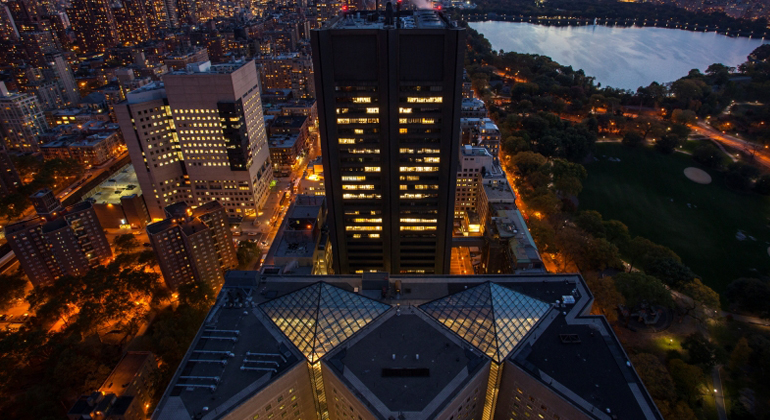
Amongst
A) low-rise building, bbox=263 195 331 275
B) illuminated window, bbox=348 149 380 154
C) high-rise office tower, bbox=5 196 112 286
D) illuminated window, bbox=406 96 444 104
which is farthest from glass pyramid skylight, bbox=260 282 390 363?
high-rise office tower, bbox=5 196 112 286

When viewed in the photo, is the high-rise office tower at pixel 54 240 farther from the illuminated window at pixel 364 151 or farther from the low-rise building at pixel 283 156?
the illuminated window at pixel 364 151

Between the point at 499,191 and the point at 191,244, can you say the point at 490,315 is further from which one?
the point at 191,244

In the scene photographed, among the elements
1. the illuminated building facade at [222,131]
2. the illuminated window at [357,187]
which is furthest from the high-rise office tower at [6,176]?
the illuminated window at [357,187]

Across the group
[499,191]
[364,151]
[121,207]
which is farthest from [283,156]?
[364,151]

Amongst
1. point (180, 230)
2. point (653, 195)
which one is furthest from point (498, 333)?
point (653, 195)

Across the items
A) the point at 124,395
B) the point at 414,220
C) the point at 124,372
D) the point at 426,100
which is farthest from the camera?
the point at 414,220

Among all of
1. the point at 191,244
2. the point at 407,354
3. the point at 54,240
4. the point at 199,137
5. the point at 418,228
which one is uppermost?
the point at 199,137

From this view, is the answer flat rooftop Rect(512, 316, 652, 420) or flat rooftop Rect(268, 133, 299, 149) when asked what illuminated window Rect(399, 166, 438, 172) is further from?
flat rooftop Rect(268, 133, 299, 149)
